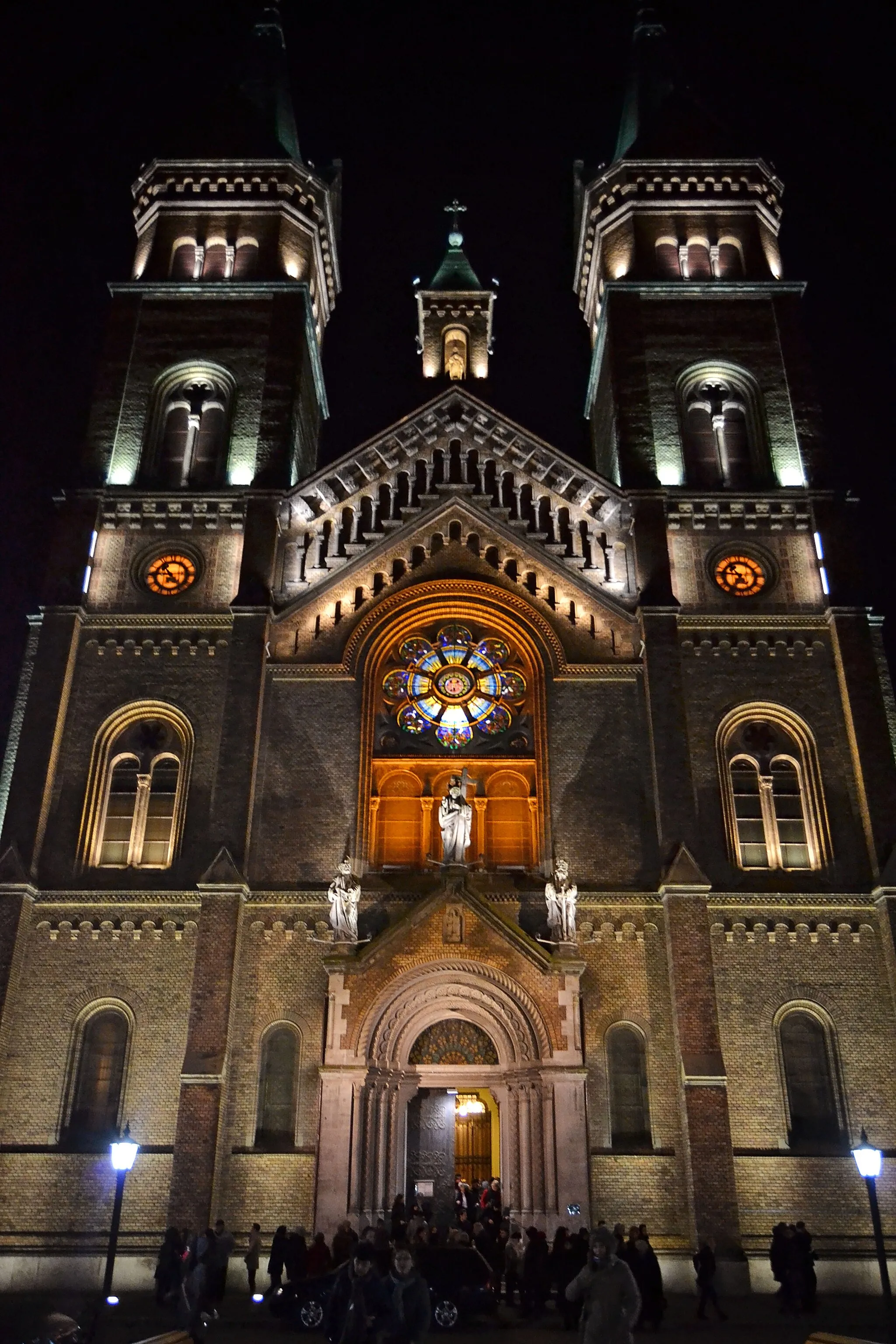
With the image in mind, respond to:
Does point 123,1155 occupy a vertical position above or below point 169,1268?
above

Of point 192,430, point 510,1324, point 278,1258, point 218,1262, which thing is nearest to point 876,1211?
point 510,1324

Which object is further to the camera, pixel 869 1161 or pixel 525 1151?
pixel 525 1151

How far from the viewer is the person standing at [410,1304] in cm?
1174

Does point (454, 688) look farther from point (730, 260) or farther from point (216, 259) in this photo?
point (730, 260)

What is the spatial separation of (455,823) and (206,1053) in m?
7.19

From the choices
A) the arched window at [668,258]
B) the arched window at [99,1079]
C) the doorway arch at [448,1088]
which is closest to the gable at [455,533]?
the arched window at [668,258]

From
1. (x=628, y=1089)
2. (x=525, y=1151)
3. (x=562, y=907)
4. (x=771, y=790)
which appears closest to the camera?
(x=525, y=1151)

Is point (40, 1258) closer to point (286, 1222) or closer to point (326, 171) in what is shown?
point (286, 1222)

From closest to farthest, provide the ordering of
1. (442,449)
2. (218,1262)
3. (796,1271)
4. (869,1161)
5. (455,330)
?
1. (869,1161)
2. (218,1262)
3. (796,1271)
4. (442,449)
5. (455,330)

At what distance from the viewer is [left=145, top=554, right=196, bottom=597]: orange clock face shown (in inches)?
1270

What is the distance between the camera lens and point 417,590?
32156mm

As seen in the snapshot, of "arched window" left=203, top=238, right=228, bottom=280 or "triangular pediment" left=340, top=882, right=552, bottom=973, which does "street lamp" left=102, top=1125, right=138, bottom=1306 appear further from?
"arched window" left=203, top=238, right=228, bottom=280

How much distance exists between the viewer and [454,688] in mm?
31141

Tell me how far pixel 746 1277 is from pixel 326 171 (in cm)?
3856
